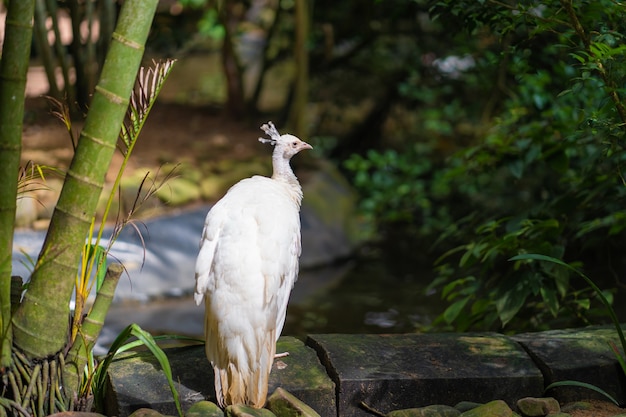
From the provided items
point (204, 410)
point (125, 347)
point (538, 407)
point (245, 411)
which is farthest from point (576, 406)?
point (125, 347)

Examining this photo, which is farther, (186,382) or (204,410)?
(186,382)

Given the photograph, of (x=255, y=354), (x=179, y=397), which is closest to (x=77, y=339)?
(x=179, y=397)

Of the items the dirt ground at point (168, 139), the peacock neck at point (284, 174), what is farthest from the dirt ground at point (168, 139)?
the peacock neck at point (284, 174)

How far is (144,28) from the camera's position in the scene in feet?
8.21

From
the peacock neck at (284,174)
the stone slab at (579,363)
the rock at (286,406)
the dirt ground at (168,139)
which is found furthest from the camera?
the dirt ground at (168,139)

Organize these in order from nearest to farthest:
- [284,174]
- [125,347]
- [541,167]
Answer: [125,347] < [284,174] < [541,167]

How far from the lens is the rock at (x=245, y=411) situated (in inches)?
98.0

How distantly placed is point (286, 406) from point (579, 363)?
1.03m

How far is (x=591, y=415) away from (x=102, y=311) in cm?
160

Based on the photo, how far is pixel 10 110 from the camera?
247cm

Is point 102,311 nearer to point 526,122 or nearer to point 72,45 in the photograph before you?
point 526,122

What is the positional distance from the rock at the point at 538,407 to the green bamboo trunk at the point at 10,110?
158 cm

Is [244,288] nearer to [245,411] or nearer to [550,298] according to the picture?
[245,411]

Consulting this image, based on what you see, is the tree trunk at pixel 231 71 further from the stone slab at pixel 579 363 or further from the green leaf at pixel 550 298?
the stone slab at pixel 579 363
